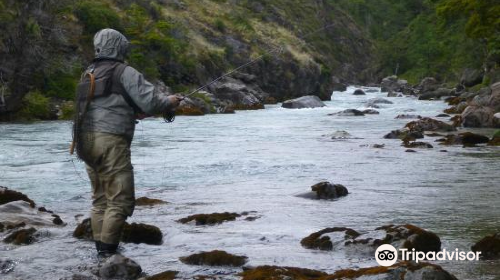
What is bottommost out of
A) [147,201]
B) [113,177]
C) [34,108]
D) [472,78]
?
[147,201]

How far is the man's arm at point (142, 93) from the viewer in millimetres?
5191

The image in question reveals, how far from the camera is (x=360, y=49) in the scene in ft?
316

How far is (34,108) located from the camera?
76.0 feet

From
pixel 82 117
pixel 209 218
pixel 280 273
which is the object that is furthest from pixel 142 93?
pixel 209 218

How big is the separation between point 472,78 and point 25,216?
4408 cm

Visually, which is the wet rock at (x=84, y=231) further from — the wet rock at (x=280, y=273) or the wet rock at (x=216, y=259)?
the wet rock at (x=280, y=273)

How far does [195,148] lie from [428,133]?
21.5 feet

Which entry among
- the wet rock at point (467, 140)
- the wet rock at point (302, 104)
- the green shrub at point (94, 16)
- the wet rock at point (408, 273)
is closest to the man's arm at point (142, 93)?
the wet rock at point (408, 273)

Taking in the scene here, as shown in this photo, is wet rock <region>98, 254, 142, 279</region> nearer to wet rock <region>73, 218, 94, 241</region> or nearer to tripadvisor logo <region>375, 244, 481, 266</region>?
wet rock <region>73, 218, 94, 241</region>

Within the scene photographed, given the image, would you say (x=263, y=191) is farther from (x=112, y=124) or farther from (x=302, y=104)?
(x=302, y=104)

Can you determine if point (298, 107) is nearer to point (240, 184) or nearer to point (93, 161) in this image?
point (240, 184)

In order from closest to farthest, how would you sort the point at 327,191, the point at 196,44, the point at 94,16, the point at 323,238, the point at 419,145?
the point at 323,238 < the point at 327,191 < the point at 419,145 < the point at 94,16 < the point at 196,44

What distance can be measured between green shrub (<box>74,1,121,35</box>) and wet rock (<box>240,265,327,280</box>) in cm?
2720

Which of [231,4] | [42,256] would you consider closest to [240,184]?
[42,256]
